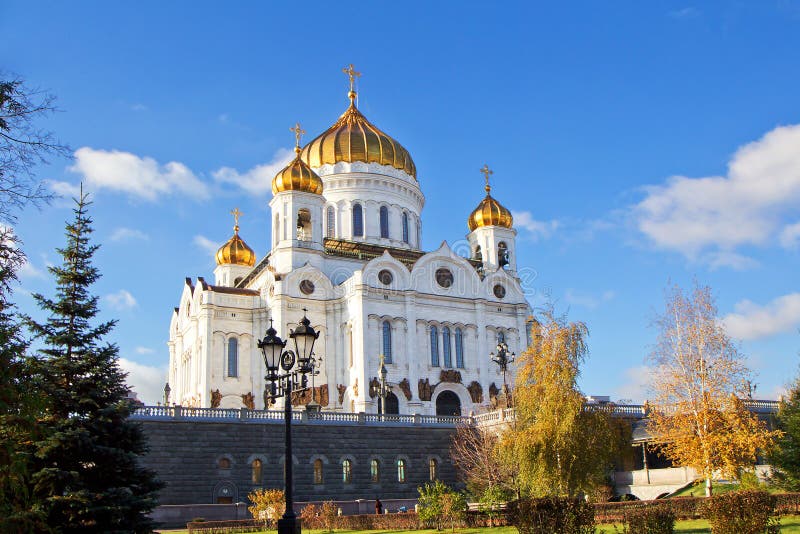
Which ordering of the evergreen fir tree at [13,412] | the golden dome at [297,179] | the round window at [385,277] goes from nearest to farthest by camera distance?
the evergreen fir tree at [13,412], the round window at [385,277], the golden dome at [297,179]

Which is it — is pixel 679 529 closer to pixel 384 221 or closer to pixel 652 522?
pixel 652 522

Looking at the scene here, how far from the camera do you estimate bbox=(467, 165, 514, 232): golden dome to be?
58.3 meters

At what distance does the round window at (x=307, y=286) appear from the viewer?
4912 cm

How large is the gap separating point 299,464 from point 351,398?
11.2 m

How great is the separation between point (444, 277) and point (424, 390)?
7803mm

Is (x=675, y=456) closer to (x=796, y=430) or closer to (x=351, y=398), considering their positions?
(x=796, y=430)

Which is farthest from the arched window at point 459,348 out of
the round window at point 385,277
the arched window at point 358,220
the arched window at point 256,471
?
the arched window at point 256,471

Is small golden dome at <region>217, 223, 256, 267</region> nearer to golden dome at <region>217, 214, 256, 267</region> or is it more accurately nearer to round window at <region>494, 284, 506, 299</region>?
golden dome at <region>217, 214, 256, 267</region>

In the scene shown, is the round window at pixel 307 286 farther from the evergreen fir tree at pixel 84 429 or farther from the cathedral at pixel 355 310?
the evergreen fir tree at pixel 84 429

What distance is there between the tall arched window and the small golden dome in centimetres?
1803

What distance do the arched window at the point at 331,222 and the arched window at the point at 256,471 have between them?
79.8ft

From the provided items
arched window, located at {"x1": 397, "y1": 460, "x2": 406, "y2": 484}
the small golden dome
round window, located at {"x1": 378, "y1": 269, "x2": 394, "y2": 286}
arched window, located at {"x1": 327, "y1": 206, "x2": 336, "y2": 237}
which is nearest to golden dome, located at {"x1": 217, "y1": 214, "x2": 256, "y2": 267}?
the small golden dome

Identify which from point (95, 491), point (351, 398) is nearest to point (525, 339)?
point (351, 398)

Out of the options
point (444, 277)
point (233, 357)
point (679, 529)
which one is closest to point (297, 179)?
point (444, 277)
